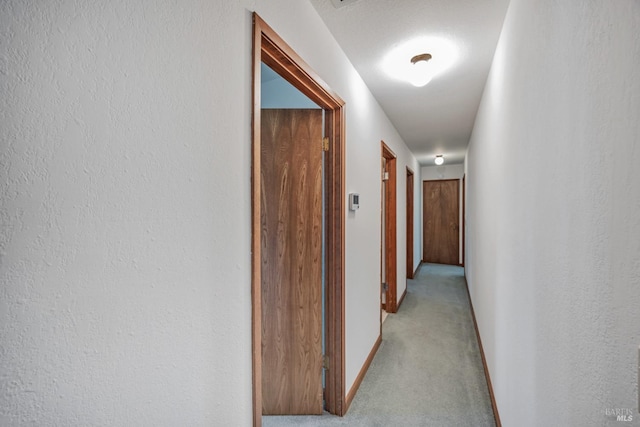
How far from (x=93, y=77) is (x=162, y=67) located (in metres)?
0.19

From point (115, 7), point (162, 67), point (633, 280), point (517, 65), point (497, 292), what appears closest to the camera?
point (633, 280)

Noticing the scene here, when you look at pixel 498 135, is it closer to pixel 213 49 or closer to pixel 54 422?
pixel 213 49

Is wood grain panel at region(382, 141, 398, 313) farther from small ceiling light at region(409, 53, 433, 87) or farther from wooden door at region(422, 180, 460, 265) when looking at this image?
wooden door at region(422, 180, 460, 265)

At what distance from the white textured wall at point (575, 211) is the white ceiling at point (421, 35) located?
308 millimetres

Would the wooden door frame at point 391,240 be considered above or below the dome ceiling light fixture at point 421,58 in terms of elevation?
below

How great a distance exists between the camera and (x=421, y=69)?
2104 millimetres

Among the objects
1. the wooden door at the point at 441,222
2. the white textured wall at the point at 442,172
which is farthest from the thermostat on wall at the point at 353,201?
the white textured wall at the point at 442,172

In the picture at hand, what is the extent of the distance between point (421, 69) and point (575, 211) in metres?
1.69

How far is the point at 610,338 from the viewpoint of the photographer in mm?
619

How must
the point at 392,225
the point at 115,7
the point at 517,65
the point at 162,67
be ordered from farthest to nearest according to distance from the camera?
the point at 392,225 < the point at 517,65 < the point at 162,67 < the point at 115,7

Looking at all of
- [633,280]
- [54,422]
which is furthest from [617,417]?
[54,422]

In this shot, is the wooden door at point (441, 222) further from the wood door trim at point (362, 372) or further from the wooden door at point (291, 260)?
the wooden door at point (291, 260)

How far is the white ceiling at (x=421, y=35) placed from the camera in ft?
5.13

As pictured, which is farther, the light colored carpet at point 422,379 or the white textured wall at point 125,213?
the light colored carpet at point 422,379
